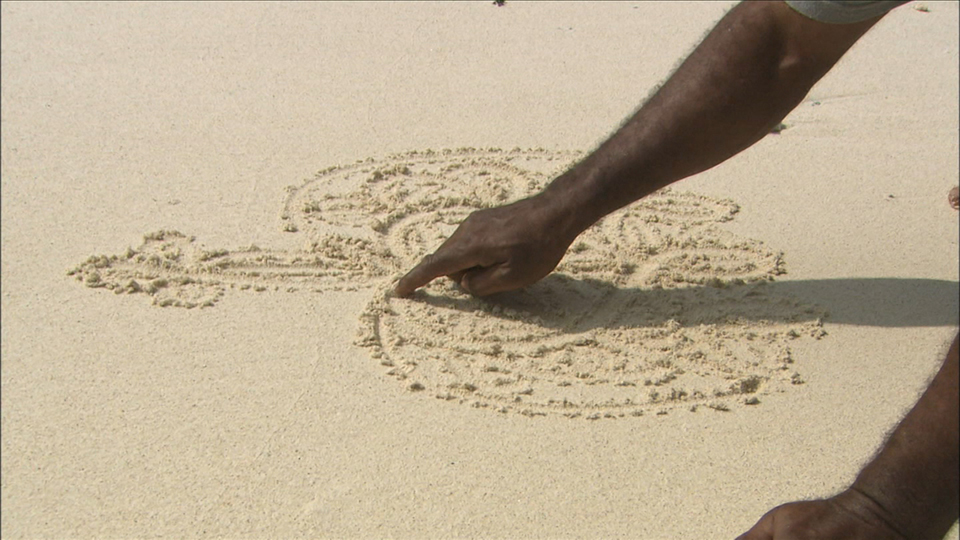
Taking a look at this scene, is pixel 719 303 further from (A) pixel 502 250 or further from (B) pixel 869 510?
(B) pixel 869 510

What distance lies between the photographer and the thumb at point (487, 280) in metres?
2.25

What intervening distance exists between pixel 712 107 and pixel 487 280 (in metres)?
0.60

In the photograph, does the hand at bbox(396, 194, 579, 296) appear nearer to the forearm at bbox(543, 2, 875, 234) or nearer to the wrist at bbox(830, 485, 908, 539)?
the forearm at bbox(543, 2, 875, 234)

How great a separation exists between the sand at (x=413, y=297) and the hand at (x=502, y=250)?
0.08m

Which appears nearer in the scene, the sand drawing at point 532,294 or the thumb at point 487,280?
the sand drawing at point 532,294

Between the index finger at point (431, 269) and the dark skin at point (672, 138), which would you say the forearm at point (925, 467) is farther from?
the index finger at point (431, 269)

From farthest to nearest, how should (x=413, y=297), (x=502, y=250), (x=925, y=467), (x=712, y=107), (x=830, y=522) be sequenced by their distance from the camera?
1. (x=413, y=297)
2. (x=502, y=250)
3. (x=712, y=107)
4. (x=830, y=522)
5. (x=925, y=467)

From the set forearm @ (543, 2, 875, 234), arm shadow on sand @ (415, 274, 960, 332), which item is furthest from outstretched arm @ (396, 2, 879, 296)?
arm shadow on sand @ (415, 274, 960, 332)

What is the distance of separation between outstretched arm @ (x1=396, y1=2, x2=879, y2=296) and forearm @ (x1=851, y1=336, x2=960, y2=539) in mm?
942

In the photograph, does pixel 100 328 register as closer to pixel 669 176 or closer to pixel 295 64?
pixel 669 176

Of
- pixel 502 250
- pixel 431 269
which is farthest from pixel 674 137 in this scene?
pixel 431 269

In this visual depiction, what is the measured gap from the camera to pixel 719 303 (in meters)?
2.42

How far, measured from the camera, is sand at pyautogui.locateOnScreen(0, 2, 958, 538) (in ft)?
5.95

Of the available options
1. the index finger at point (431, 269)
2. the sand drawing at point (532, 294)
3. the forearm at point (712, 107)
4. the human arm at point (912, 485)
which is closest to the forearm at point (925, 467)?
the human arm at point (912, 485)
